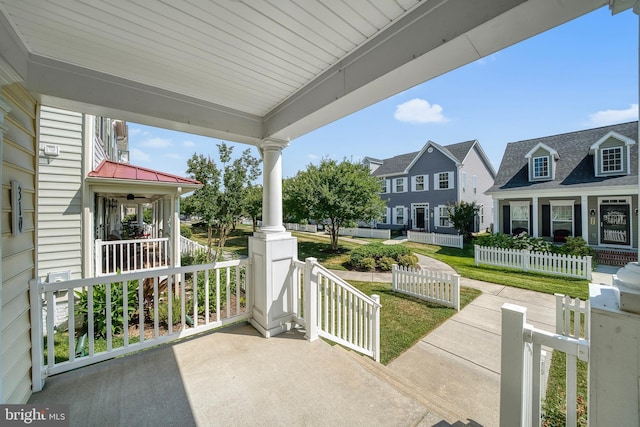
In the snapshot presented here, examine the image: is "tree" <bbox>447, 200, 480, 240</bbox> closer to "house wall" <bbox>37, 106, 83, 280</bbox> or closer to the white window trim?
the white window trim

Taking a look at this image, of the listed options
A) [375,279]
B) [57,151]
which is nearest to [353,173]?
[375,279]

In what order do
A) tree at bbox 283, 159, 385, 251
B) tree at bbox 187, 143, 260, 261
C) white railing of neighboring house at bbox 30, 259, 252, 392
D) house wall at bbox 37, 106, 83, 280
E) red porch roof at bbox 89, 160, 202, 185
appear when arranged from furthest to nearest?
tree at bbox 283, 159, 385, 251 < tree at bbox 187, 143, 260, 261 < red porch roof at bbox 89, 160, 202, 185 < house wall at bbox 37, 106, 83, 280 < white railing of neighboring house at bbox 30, 259, 252, 392

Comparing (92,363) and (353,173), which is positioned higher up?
(353,173)

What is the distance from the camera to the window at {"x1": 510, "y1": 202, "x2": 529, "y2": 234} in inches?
467

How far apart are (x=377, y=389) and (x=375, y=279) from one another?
5.12 m

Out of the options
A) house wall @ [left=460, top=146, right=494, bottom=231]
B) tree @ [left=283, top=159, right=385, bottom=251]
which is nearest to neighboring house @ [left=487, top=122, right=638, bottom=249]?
house wall @ [left=460, top=146, right=494, bottom=231]

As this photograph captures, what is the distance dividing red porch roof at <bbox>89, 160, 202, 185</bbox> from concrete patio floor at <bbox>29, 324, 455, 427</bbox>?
13.1 ft

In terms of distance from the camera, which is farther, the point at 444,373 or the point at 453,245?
the point at 453,245

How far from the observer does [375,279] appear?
7.09 metres

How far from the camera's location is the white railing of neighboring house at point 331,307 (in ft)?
9.64

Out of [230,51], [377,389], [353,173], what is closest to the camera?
[230,51]

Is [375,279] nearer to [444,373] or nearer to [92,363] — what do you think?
[444,373]

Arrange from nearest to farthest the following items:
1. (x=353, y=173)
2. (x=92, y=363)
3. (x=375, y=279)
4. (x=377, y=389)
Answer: (x=377, y=389) → (x=92, y=363) → (x=375, y=279) → (x=353, y=173)

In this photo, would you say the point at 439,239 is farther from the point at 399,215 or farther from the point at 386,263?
the point at 386,263
